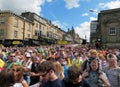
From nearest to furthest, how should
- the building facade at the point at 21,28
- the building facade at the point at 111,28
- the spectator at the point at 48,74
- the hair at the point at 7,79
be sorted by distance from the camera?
the hair at the point at 7,79 → the spectator at the point at 48,74 → the building facade at the point at 111,28 → the building facade at the point at 21,28

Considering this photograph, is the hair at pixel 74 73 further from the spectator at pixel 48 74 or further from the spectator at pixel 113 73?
the spectator at pixel 113 73

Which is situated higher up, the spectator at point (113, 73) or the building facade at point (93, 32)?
the building facade at point (93, 32)

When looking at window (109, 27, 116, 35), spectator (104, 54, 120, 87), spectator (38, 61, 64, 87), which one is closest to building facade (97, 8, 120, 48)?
window (109, 27, 116, 35)

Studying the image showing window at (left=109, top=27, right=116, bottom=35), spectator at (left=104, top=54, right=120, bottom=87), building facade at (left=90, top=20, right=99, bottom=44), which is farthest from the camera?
building facade at (left=90, top=20, right=99, bottom=44)

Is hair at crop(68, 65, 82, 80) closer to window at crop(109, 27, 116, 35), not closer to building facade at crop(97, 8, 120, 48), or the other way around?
building facade at crop(97, 8, 120, 48)

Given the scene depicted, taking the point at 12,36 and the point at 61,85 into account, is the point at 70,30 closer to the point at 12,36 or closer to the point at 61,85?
the point at 12,36

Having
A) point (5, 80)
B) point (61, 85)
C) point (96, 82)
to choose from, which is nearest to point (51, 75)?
point (61, 85)

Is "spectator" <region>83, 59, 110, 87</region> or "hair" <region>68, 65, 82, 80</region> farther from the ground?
"hair" <region>68, 65, 82, 80</region>

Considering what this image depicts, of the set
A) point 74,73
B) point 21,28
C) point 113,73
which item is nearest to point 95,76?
point 113,73

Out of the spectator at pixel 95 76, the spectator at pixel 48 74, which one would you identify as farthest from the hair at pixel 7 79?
the spectator at pixel 95 76

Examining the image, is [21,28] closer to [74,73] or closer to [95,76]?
[95,76]

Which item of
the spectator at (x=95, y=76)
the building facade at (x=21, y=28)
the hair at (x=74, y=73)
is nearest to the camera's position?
the hair at (x=74, y=73)

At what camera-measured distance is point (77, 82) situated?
4.76m

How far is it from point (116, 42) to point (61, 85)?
38.5 metres
